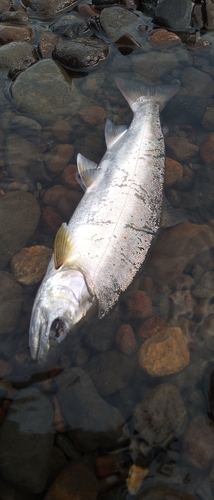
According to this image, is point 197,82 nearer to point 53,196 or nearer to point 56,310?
point 53,196

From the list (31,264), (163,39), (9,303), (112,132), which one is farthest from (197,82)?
(9,303)

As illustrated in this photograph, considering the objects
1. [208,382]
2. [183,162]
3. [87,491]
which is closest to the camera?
[87,491]

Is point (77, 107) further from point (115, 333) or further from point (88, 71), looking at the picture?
point (115, 333)

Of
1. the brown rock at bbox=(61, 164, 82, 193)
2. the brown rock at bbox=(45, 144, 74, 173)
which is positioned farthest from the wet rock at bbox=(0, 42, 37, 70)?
the brown rock at bbox=(61, 164, 82, 193)

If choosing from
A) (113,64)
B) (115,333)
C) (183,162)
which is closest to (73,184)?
(183,162)

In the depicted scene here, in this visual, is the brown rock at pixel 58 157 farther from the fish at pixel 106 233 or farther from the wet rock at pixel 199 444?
the wet rock at pixel 199 444

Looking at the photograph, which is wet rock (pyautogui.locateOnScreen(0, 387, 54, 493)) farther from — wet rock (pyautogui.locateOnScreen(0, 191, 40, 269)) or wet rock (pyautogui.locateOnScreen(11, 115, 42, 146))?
wet rock (pyautogui.locateOnScreen(11, 115, 42, 146))

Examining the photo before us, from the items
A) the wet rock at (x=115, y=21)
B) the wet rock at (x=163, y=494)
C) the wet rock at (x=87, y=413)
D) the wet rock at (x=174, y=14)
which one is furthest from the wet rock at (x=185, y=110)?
the wet rock at (x=163, y=494)
